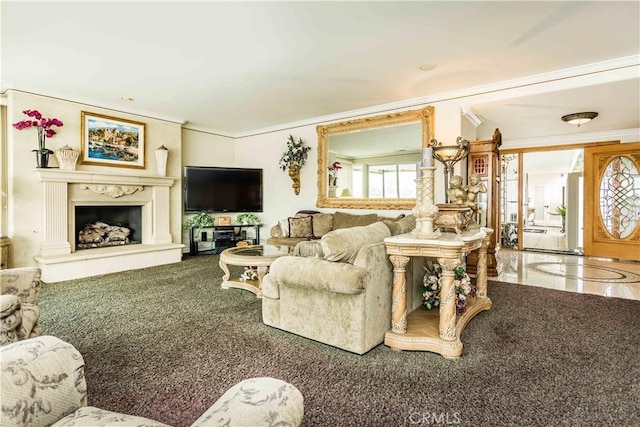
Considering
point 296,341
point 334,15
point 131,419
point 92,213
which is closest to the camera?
point 131,419

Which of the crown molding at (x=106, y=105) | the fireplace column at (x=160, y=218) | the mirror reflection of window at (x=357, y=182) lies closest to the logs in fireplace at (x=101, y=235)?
the fireplace column at (x=160, y=218)

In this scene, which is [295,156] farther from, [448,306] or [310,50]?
[448,306]

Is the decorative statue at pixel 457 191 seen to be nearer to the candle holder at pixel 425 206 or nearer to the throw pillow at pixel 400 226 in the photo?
the throw pillow at pixel 400 226

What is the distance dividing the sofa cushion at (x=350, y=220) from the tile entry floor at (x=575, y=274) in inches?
72.5

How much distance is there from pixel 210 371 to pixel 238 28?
8.78 ft

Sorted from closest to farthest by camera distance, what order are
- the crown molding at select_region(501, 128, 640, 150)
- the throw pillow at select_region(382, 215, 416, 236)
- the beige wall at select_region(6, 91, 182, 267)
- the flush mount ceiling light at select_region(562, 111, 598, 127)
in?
the throw pillow at select_region(382, 215, 416, 236), the beige wall at select_region(6, 91, 182, 267), the flush mount ceiling light at select_region(562, 111, 598, 127), the crown molding at select_region(501, 128, 640, 150)

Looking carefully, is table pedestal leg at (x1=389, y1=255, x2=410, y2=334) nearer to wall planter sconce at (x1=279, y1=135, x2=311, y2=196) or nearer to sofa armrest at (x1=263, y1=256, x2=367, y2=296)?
sofa armrest at (x1=263, y1=256, x2=367, y2=296)

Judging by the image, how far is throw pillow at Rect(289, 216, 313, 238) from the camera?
5.32 metres

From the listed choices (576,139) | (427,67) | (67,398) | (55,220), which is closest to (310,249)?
(67,398)

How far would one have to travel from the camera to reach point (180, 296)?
351 centimetres

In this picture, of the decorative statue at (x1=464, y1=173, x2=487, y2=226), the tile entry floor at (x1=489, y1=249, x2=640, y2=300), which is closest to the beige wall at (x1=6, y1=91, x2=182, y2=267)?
the decorative statue at (x1=464, y1=173, x2=487, y2=226)

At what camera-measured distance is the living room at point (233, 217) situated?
5.90 ft

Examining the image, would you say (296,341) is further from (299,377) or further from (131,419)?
(131,419)

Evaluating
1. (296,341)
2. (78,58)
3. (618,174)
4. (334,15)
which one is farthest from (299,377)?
(618,174)
